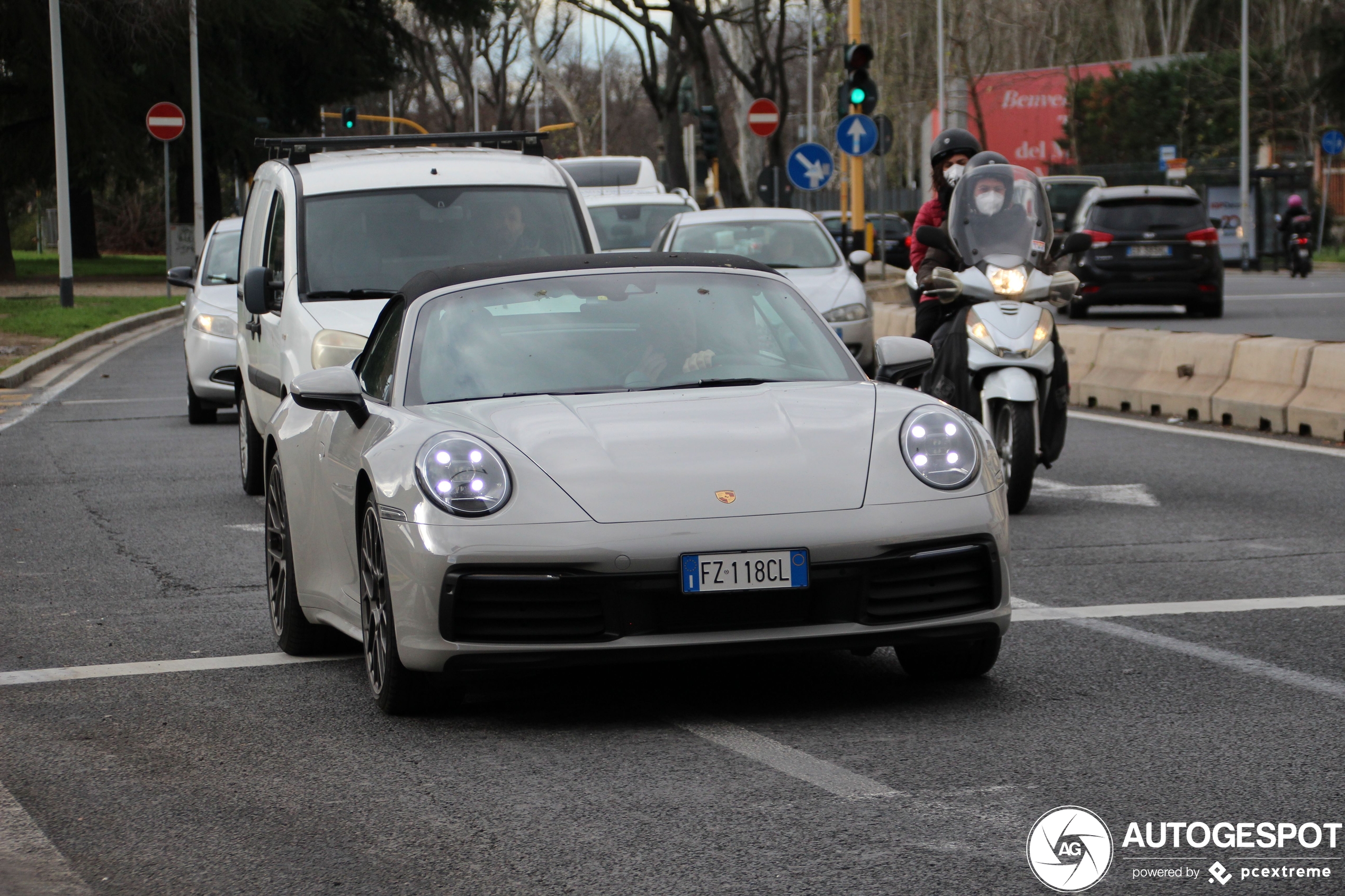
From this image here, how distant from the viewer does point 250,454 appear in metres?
12.2

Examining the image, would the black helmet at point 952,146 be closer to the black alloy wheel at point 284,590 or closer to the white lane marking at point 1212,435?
the white lane marking at point 1212,435

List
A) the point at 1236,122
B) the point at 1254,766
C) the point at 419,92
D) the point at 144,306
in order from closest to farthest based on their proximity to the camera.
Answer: the point at 1254,766
the point at 144,306
the point at 1236,122
the point at 419,92

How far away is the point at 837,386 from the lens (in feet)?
20.9

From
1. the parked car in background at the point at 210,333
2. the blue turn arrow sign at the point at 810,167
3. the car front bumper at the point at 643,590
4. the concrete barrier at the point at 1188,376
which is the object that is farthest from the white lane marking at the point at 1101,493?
the blue turn arrow sign at the point at 810,167

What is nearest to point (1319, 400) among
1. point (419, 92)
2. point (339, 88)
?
point (339, 88)

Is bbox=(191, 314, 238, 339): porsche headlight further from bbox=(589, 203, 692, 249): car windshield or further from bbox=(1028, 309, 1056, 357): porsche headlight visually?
bbox=(589, 203, 692, 249): car windshield

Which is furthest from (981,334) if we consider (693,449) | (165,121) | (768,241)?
(165,121)

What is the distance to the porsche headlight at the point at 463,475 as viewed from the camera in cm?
560

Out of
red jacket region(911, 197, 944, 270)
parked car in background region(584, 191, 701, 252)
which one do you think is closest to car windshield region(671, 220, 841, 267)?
parked car in background region(584, 191, 701, 252)

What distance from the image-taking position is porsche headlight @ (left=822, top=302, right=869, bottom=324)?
18.6 m

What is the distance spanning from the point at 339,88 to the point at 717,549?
171 ft

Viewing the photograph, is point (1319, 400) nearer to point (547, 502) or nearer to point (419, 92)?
point (547, 502)

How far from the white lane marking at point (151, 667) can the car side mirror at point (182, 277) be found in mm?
10305

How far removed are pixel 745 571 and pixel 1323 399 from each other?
31.2 ft
